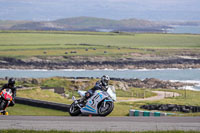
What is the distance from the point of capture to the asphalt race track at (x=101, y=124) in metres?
16.6

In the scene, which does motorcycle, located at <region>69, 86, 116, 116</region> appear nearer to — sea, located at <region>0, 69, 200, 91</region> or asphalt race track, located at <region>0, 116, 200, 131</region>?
asphalt race track, located at <region>0, 116, 200, 131</region>

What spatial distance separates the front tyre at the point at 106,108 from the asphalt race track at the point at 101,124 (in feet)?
5.61

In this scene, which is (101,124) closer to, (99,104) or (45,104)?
(99,104)

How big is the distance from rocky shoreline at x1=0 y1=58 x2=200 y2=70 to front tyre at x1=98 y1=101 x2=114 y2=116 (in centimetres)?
13310

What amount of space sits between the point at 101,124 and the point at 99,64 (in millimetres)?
145451

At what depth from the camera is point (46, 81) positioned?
84.6m

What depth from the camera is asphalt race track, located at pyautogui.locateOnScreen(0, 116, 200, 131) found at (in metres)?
16.6

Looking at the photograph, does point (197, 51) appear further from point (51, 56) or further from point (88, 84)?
point (88, 84)

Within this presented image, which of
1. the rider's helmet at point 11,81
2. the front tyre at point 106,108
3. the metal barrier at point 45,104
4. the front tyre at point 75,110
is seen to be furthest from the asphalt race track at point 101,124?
the metal barrier at point 45,104

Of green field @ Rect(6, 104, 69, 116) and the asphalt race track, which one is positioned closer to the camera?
the asphalt race track

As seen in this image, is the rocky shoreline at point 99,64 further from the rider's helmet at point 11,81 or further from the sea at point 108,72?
the rider's helmet at point 11,81

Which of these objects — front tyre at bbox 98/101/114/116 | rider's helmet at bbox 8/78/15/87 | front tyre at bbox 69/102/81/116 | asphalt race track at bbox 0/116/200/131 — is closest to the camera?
asphalt race track at bbox 0/116/200/131

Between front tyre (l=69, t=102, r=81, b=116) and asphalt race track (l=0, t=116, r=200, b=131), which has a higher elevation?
asphalt race track (l=0, t=116, r=200, b=131)

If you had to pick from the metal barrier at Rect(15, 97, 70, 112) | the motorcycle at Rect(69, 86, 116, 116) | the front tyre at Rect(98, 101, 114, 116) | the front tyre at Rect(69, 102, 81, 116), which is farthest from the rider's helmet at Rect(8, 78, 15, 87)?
the metal barrier at Rect(15, 97, 70, 112)
